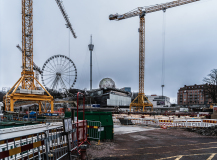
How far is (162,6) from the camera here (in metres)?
64.9

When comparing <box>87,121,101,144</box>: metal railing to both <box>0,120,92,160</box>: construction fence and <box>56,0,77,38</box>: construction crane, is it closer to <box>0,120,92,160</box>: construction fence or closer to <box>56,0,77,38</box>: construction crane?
<box>0,120,92,160</box>: construction fence

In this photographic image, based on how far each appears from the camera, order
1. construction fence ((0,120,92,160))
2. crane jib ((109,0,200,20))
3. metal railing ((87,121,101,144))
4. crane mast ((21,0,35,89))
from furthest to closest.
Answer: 1. crane jib ((109,0,200,20))
2. crane mast ((21,0,35,89))
3. metal railing ((87,121,101,144))
4. construction fence ((0,120,92,160))

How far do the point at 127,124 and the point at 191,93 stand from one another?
119 m

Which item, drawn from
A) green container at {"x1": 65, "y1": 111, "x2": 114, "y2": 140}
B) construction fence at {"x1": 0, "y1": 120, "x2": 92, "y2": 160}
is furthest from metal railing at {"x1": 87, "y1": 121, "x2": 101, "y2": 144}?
construction fence at {"x1": 0, "y1": 120, "x2": 92, "y2": 160}

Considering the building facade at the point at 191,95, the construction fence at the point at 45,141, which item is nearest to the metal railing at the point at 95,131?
the construction fence at the point at 45,141

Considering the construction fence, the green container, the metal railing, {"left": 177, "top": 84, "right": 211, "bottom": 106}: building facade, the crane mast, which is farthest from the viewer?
{"left": 177, "top": 84, "right": 211, "bottom": 106}: building facade

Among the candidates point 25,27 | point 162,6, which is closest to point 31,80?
point 25,27

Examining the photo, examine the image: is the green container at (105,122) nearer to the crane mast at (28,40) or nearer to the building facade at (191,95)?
the crane mast at (28,40)

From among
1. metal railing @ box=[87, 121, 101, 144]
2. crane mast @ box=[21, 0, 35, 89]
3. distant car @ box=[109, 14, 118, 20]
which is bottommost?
metal railing @ box=[87, 121, 101, 144]

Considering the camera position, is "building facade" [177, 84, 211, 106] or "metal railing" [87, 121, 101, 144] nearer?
"metal railing" [87, 121, 101, 144]

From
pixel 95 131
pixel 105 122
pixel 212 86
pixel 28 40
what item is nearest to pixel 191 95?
pixel 212 86

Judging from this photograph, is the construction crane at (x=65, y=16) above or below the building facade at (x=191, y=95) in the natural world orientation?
above

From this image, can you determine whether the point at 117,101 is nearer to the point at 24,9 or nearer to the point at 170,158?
the point at 24,9

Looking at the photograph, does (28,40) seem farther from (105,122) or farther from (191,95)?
(191,95)
